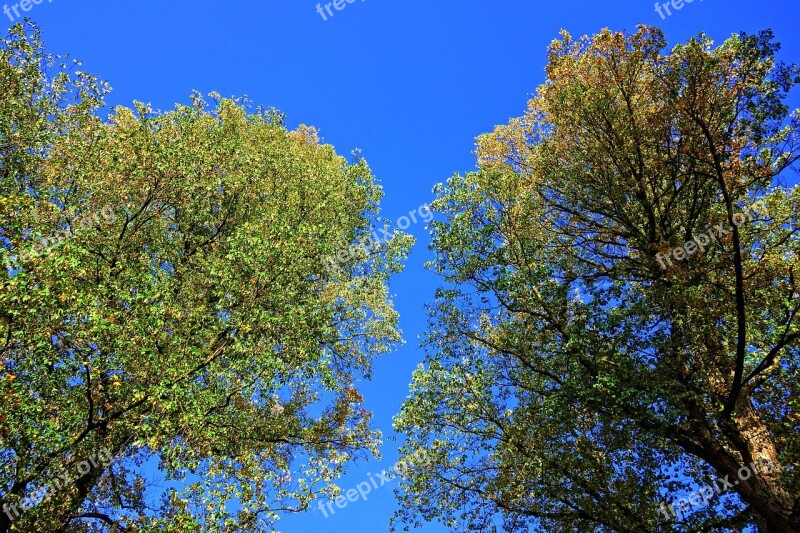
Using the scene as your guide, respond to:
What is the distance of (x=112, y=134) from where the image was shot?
19891 mm

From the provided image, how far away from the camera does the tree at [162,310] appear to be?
12.3m

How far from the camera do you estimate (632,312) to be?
1538 cm

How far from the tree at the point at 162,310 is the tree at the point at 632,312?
548cm

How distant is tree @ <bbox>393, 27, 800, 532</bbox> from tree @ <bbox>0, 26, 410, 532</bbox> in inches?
216

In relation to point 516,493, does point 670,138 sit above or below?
above

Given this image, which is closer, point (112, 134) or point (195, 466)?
point (195, 466)

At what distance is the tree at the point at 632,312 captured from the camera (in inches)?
560

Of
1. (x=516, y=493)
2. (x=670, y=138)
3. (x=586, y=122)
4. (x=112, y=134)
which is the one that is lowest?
(x=516, y=493)

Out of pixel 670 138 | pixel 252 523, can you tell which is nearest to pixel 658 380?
pixel 670 138

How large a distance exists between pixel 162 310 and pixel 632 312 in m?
14.3

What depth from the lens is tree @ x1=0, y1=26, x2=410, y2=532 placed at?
12328 mm

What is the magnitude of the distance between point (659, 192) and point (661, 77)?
211 inches

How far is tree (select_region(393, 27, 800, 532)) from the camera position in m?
14.2

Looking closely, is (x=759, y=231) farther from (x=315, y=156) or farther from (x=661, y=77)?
(x=315, y=156)
